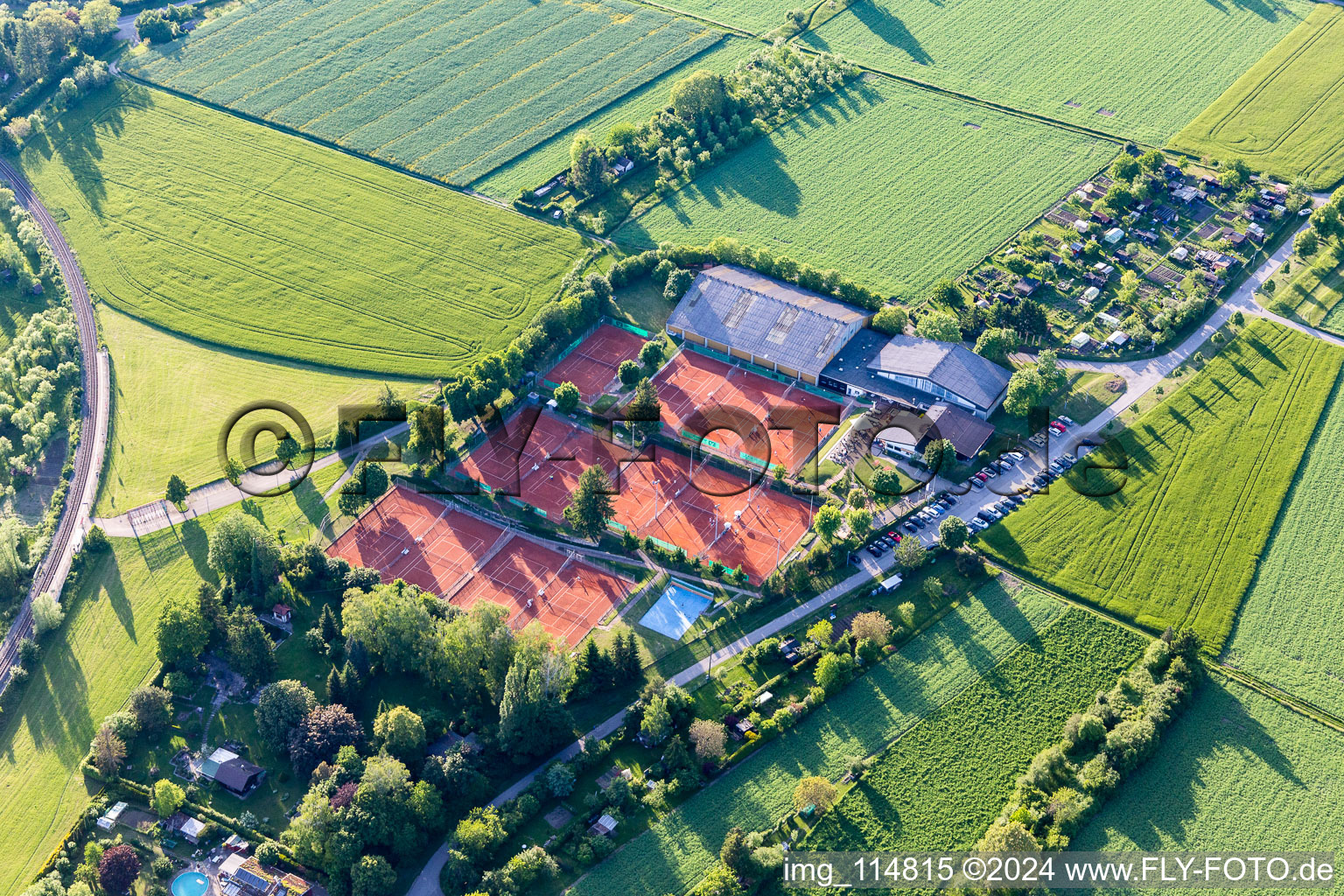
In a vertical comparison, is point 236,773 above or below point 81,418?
below

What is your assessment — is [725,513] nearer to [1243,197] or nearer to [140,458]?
[140,458]

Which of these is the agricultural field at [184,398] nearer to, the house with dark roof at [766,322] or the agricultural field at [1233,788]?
the house with dark roof at [766,322]

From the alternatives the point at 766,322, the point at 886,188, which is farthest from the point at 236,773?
the point at 886,188

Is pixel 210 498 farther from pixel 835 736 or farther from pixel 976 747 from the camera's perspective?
pixel 976 747

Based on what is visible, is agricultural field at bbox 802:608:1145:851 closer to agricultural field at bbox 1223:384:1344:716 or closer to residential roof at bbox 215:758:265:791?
agricultural field at bbox 1223:384:1344:716

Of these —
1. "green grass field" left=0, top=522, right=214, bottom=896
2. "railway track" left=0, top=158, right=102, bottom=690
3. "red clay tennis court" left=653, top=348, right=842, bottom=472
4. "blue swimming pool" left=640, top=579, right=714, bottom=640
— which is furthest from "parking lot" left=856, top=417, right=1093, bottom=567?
"railway track" left=0, top=158, right=102, bottom=690

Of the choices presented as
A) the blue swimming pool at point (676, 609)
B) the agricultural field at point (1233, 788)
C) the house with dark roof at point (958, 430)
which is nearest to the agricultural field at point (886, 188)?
the house with dark roof at point (958, 430)

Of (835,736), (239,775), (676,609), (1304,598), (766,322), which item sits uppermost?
(766,322)
